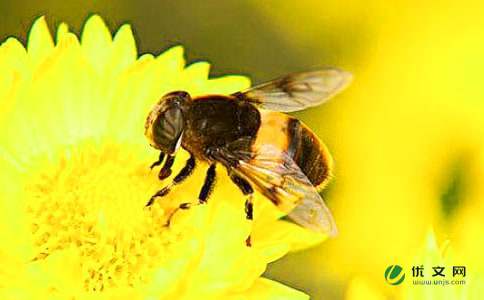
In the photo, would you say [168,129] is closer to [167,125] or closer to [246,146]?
[167,125]

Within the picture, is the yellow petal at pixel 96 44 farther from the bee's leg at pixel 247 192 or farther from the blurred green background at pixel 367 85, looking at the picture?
the blurred green background at pixel 367 85

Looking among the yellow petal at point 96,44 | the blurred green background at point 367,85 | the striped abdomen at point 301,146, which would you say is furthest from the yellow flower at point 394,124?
the yellow petal at point 96,44

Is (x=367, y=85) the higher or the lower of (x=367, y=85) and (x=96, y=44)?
the higher

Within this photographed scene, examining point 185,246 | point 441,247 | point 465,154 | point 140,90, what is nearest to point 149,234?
point 185,246

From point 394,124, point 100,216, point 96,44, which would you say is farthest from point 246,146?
point 394,124

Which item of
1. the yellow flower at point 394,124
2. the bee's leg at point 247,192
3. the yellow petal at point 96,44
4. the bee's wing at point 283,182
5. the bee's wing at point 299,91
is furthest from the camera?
the yellow flower at point 394,124

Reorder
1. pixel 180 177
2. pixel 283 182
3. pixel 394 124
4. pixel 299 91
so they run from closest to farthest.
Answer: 1. pixel 283 182
2. pixel 180 177
3. pixel 299 91
4. pixel 394 124

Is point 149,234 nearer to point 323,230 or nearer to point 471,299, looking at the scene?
point 323,230
